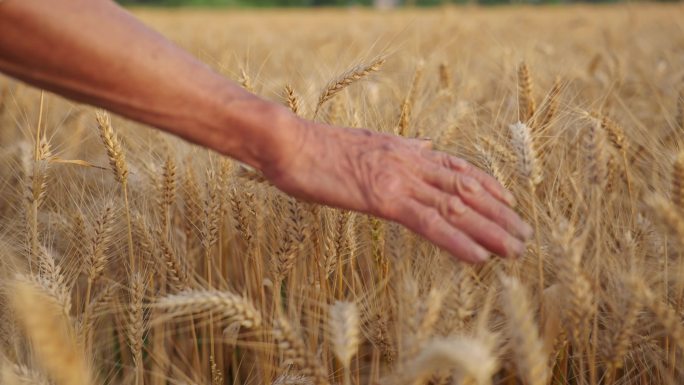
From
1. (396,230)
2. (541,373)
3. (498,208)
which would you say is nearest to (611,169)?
(498,208)

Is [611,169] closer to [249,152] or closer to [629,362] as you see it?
[629,362]

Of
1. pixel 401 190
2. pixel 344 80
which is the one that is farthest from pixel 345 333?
pixel 344 80

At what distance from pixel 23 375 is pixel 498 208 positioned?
838mm

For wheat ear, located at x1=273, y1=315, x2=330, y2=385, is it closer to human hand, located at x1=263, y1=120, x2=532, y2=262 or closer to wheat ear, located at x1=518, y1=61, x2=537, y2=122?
human hand, located at x1=263, y1=120, x2=532, y2=262

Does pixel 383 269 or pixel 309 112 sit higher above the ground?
pixel 309 112

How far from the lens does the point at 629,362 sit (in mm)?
1295

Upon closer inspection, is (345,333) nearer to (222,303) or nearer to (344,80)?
(222,303)

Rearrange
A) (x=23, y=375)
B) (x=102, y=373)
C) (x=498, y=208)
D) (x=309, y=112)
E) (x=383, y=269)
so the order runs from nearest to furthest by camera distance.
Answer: (x=23, y=375) < (x=498, y=208) < (x=383, y=269) < (x=102, y=373) < (x=309, y=112)

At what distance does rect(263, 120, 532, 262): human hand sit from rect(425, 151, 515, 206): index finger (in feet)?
0.05

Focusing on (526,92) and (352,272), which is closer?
(352,272)

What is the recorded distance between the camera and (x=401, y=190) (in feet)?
3.56

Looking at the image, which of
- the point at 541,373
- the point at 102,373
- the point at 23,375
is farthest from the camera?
the point at 102,373

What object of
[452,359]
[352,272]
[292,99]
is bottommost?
[452,359]

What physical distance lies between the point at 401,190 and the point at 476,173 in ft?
0.56
